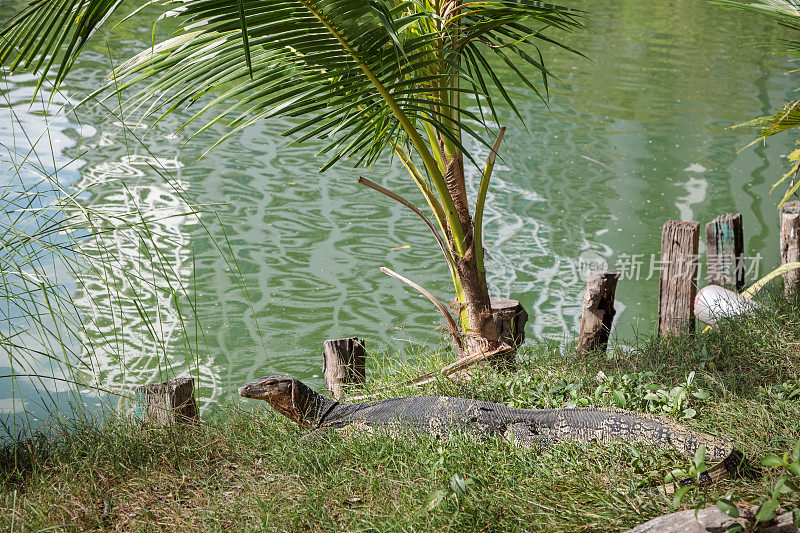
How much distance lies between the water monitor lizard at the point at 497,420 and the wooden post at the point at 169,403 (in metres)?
0.32

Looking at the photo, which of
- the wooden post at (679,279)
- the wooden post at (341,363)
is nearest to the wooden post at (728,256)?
the wooden post at (679,279)

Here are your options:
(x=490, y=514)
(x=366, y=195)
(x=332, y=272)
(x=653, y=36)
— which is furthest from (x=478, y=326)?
(x=653, y=36)

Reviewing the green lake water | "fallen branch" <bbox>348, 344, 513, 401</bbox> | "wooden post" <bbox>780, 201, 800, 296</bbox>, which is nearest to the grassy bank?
"fallen branch" <bbox>348, 344, 513, 401</bbox>

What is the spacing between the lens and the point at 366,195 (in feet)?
25.5

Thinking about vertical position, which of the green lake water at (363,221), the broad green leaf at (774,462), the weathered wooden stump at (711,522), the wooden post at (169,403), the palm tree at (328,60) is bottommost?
the green lake water at (363,221)

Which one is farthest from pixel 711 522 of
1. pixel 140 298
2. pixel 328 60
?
pixel 140 298

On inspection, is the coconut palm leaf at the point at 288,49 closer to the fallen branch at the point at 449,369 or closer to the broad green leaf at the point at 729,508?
the fallen branch at the point at 449,369

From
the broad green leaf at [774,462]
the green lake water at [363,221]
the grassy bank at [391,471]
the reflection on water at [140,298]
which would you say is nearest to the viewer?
the broad green leaf at [774,462]

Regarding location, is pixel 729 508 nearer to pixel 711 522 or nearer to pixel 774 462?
pixel 711 522

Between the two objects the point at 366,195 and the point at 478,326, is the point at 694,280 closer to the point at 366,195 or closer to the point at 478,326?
the point at 478,326

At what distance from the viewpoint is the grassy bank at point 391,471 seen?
2262 mm

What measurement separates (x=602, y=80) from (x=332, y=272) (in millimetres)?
8049

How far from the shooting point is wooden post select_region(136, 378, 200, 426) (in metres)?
3.04

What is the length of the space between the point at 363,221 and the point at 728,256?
3.51 metres
